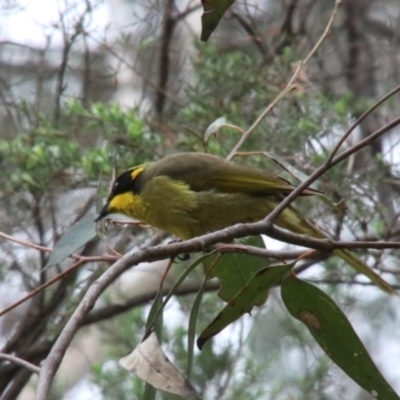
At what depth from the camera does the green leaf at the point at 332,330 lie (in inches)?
69.8

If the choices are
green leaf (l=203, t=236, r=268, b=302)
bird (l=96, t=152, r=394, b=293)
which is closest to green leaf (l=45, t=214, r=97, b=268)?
green leaf (l=203, t=236, r=268, b=302)

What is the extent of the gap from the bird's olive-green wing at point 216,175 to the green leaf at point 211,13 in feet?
3.61

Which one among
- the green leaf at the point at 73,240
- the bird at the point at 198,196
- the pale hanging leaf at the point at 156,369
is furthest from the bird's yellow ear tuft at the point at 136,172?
the pale hanging leaf at the point at 156,369

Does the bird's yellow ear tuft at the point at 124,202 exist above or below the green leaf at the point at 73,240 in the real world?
above

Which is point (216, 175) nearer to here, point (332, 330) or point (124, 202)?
point (124, 202)

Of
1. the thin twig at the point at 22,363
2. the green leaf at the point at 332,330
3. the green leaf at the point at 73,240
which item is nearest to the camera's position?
the thin twig at the point at 22,363

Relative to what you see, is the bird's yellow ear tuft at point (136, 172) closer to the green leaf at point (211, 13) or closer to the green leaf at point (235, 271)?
the green leaf at point (235, 271)

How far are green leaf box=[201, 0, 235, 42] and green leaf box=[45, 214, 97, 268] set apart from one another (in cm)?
56

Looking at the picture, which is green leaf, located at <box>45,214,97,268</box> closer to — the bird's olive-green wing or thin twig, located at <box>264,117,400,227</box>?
thin twig, located at <box>264,117,400,227</box>

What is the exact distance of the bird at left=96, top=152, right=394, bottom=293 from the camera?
2787 mm

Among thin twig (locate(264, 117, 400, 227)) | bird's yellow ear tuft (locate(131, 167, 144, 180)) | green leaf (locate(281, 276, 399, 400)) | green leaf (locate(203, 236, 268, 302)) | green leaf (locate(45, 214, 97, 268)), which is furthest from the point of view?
bird's yellow ear tuft (locate(131, 167, 144, 180))

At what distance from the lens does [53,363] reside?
1.24 meters

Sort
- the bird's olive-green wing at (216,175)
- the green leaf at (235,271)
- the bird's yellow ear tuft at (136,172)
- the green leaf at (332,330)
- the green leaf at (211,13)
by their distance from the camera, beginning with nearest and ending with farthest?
1. the green leaf at (211,13)
2. the green leaf at (332,330)
3. the green leaf at (235,271)
4. the bird's olive-green wing at (216,175)
5. the bird's yellow ear tuft at (136,172)

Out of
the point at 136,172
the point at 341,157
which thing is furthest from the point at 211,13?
the point at 136,172
